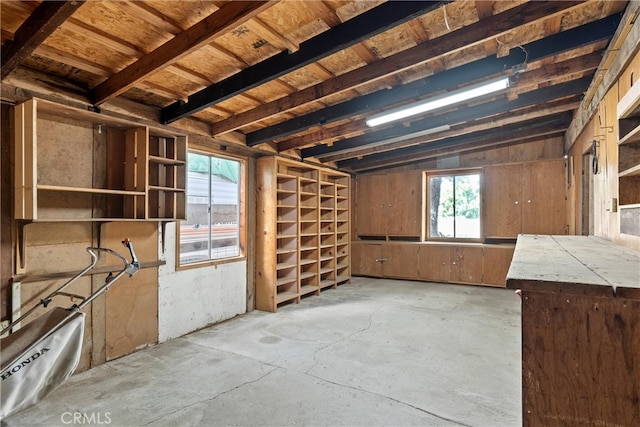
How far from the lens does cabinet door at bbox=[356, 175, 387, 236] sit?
683 cm

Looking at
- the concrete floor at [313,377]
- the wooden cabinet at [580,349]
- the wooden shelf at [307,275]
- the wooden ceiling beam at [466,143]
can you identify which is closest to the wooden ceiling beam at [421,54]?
the wooden cabinet at [580,349]

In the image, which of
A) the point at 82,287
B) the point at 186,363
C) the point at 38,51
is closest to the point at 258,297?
the point at 186,363

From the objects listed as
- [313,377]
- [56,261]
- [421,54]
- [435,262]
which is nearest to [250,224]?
[56,261]

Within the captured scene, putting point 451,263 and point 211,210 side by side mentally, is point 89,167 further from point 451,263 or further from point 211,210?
point 451,263

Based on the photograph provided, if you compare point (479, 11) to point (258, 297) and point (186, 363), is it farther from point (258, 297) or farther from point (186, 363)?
point (258, 297)

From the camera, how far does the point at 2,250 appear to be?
231 cm

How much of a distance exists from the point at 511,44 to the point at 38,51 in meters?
3.48

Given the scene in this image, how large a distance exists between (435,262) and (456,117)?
10.2 ft

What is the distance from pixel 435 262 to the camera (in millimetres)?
6227

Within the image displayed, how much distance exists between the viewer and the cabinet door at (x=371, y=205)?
683 cm

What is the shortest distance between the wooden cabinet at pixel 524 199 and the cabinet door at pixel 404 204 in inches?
46.9

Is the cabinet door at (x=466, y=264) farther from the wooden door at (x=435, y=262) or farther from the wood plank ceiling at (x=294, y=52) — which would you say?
the wood plank ceiling at (x=294, y=52)

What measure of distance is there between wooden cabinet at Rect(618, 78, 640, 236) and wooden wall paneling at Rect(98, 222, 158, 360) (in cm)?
381

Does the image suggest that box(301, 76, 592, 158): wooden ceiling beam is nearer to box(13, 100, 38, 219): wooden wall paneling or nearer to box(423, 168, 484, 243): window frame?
box(423, 168, 484, 243): window frame
